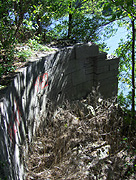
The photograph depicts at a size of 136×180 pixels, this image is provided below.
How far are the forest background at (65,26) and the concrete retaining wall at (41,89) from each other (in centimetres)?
36

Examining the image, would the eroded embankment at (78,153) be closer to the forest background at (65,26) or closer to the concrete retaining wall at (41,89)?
the concrete retaining wall at (41,89)

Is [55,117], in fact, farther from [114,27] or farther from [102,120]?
[114,27]

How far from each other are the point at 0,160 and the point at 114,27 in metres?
6.29

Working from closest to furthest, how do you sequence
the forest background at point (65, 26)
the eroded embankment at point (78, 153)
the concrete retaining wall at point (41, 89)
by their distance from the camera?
the concrete retaining wall at point (41, 89) → the eroded embankment at point (78, 153) → the forest background at point (65, 26)

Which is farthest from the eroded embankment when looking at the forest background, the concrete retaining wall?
the forest background

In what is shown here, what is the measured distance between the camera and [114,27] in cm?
721

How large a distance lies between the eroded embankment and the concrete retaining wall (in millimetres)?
224

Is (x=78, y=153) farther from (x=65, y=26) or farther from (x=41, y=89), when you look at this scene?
(x=65, y=26)

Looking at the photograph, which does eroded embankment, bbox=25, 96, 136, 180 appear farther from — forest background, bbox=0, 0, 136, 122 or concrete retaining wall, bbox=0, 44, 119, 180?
forest background, bbox=0, 0, 136, 122

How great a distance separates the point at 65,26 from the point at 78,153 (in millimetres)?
4397

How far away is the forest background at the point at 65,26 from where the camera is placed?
366 cm

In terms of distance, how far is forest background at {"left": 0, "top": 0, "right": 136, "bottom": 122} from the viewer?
366 centimetres

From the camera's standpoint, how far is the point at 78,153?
10.6 ft

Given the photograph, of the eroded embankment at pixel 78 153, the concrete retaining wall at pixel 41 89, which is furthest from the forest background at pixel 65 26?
the eroded embankment at pixel 78 153
